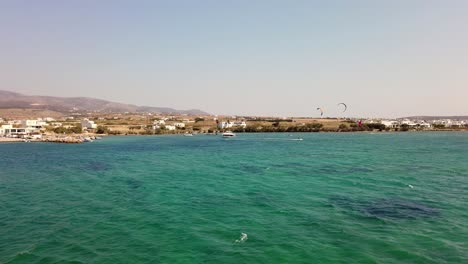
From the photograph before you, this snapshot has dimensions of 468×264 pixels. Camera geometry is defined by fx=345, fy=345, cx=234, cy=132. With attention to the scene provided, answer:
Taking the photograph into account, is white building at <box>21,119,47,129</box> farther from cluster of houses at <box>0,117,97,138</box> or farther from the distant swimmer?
the distant swimmer

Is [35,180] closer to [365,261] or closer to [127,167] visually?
[127,167]

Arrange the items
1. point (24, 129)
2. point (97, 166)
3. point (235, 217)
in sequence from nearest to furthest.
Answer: point (235, 217) → point (97, 166) → point (24, 129)

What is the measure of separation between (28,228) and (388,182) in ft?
127

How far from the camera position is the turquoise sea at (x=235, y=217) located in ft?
67.4

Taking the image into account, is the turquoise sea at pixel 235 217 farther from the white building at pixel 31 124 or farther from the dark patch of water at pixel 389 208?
the white building at pixel 31 124

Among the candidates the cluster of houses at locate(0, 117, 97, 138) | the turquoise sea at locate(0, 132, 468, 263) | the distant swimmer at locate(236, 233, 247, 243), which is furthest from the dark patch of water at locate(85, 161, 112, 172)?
the cluster of houses at locate(0, 117, 97, 138)

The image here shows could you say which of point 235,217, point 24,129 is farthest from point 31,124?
point 235,217

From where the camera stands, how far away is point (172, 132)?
19250 cm

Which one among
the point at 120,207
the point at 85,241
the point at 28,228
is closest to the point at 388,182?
the point at 120,207

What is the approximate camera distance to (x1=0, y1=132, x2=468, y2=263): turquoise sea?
67.4ft

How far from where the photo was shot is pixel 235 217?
91.3ft

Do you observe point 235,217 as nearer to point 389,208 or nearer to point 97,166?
point 389,208

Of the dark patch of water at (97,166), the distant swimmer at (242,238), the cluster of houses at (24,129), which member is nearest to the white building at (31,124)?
the cluster of houses at (24,129)

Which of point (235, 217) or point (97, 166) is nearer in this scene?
point (235, 217)
